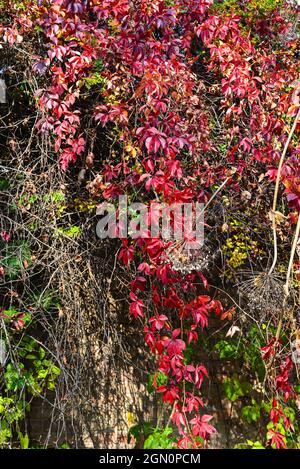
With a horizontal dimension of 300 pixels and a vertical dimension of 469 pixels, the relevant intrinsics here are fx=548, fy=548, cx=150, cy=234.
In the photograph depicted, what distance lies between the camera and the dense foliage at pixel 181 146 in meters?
2.95

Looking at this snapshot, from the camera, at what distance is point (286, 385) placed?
9.64ft

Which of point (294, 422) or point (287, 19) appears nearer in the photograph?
point (294, 422)

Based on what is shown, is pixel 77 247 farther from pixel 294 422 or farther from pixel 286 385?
pixel 294 422

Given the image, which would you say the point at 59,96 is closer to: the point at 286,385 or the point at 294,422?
the point at 286,385

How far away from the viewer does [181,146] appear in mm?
2986

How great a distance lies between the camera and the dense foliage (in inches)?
116

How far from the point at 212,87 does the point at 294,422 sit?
7.61ft
